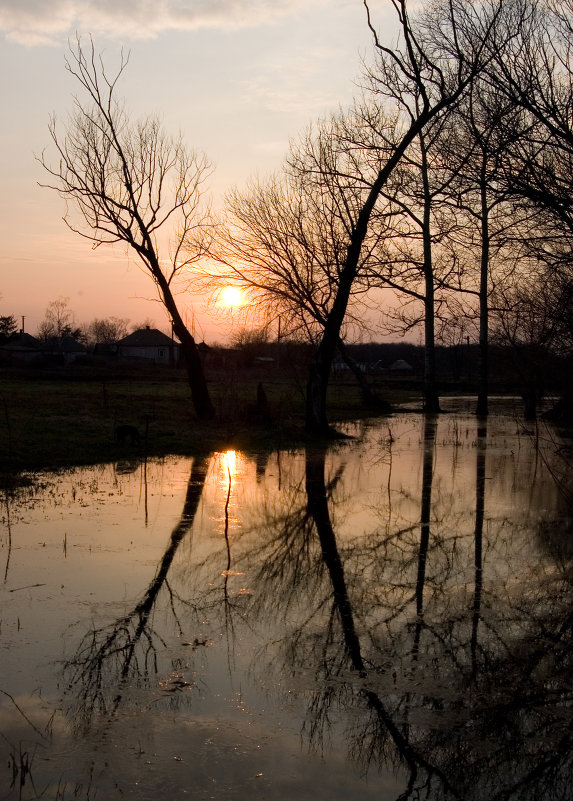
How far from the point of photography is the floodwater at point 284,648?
4.61 metres

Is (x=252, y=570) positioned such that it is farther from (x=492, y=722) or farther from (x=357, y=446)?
(x=357, y=446)

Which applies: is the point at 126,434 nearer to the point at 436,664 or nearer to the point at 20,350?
the point at 436,664

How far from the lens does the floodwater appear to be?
15.1 ft

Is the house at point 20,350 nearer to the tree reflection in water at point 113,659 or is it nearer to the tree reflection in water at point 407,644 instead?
the tree reflection in water at point 407,644

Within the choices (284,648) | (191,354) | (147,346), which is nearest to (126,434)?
(191,354)

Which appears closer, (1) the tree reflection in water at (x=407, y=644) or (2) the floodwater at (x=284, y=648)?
(2) the floodwater at (x=284, y=648)

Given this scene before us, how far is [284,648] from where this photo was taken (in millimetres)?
6441

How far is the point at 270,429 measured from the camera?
2408 cm

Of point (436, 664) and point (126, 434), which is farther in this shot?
point (126, 434)

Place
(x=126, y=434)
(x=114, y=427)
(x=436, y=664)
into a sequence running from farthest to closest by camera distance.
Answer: (x=114, y=427)
(x=126, y=434)
(x=436, y=664)

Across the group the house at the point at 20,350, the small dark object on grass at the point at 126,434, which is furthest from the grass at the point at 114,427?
the house at the point at 20,350

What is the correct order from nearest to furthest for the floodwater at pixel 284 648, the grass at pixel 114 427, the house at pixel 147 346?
the floodwater at pixel 284 648 < the grass at pixel 114 427 < the house at pixel 147 346

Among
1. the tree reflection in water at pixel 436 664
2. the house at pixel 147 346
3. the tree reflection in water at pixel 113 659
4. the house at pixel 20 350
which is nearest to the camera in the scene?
the tree reflection in water at pixel 436 664

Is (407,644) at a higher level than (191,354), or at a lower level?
lower
